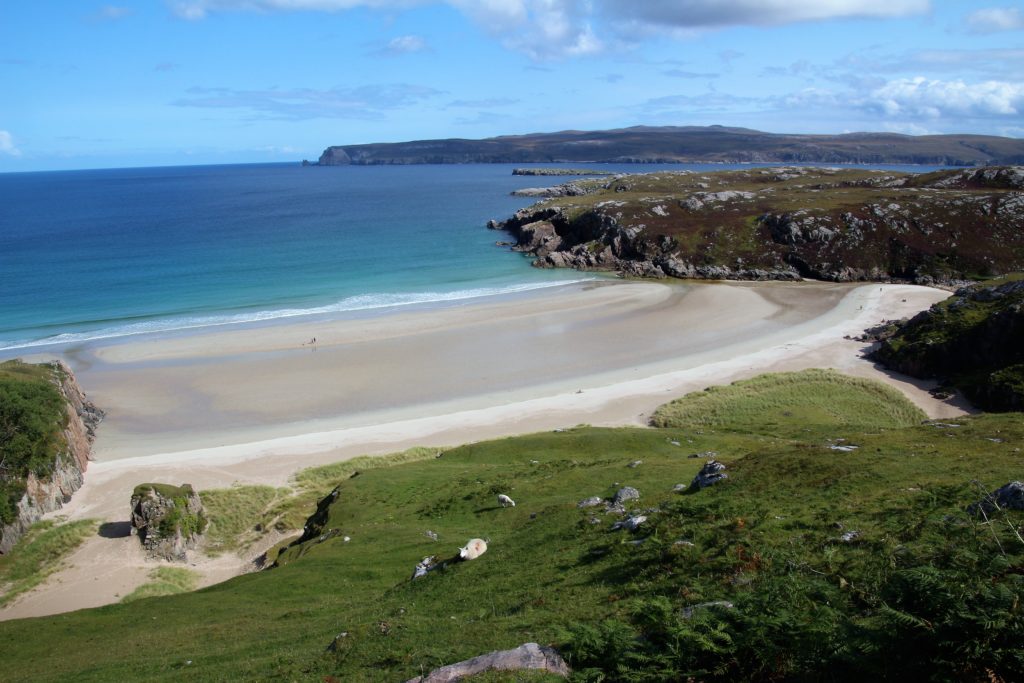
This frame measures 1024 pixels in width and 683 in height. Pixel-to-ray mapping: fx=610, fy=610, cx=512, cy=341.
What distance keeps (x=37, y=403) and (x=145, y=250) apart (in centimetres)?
9327

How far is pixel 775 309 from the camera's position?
77.4 meters

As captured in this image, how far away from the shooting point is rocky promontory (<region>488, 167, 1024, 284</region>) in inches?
3656

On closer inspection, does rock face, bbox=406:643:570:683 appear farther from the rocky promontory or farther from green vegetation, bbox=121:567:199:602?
the rocky promontory

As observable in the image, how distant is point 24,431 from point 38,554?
8.09 metres

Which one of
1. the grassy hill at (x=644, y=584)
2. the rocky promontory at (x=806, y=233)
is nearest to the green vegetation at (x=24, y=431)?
the grassy hill at (x=644, y=584)

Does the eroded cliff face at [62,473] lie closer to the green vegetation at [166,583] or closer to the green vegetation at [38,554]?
the green vegetation at [38,554]

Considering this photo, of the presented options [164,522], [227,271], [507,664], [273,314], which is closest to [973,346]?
[507,664]

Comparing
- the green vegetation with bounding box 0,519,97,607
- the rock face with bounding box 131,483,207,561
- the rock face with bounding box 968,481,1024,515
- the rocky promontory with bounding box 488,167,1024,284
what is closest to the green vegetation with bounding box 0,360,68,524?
the green vegetation with bounding box 0,519,97,607

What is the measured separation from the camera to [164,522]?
31203 millimetres

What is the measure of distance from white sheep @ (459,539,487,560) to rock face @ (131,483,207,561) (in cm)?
1918

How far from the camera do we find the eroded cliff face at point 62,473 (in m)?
31.7

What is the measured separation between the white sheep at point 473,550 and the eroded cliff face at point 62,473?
85.3ft

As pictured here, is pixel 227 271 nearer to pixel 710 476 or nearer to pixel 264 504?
pixel 264 504

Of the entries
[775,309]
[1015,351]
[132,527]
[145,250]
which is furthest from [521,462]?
[145,250]
